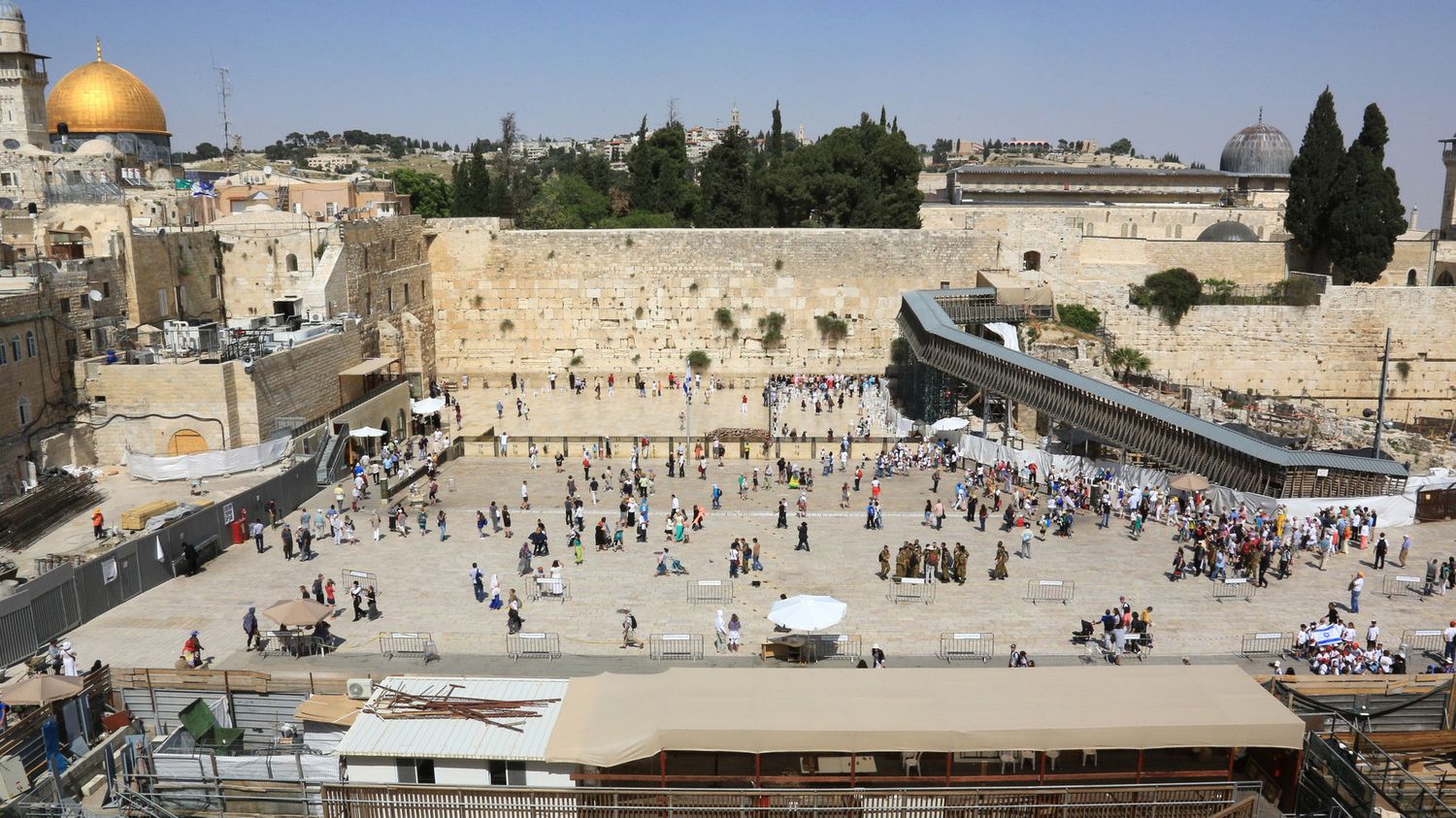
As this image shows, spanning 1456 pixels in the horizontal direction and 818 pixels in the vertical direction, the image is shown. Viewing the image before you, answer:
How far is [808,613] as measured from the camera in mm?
13195

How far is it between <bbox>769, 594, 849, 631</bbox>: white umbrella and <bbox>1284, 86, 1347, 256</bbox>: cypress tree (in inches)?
1117

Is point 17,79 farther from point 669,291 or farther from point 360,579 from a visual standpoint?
point 360,579

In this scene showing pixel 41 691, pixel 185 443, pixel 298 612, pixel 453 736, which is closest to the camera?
pixel 453 736

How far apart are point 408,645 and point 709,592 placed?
14.5ft

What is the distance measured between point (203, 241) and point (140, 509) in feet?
37.5

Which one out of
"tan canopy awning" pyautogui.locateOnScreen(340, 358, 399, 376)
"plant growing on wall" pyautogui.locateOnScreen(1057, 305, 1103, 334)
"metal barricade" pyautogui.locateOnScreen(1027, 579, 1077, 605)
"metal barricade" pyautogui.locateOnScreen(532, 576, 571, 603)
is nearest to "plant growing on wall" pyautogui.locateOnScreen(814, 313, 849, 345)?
"plant growing on wall" pyautogui.locateOnScreen(1057, 305, 1103, 334)

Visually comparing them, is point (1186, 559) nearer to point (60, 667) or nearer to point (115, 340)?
point (60, 667)

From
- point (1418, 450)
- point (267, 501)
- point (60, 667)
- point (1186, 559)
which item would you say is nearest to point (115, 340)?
point (267, 501)

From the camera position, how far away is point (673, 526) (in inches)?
711

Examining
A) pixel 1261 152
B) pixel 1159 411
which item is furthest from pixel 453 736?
pixel 1261 152

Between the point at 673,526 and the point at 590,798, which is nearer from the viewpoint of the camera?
the point at 590,798

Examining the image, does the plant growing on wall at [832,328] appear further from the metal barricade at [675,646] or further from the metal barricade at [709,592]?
the metal barricade at [675,646]

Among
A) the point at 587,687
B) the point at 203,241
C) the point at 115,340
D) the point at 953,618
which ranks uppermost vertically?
the point at 203,241

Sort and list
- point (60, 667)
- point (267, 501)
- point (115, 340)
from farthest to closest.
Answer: point (115, 340)
point (267, 501)
point (60, 667)
